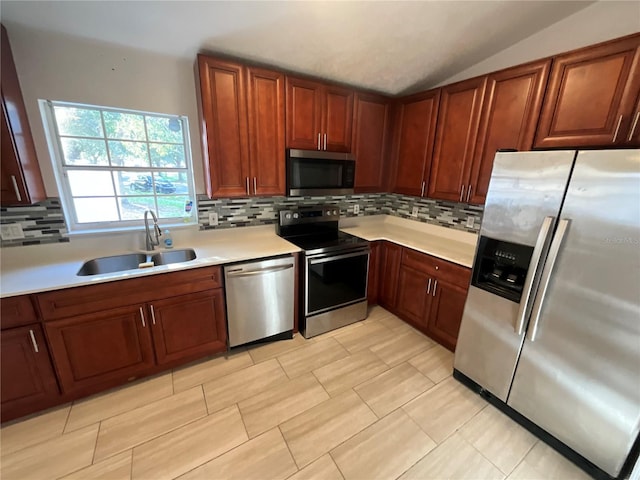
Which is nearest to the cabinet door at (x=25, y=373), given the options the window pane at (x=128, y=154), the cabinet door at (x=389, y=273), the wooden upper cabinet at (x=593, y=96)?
the window pane at (x=128, y=154)

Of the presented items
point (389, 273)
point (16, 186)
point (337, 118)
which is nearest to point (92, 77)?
point (16, 186)

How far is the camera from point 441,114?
2.45 metres

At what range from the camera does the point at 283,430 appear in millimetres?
1645

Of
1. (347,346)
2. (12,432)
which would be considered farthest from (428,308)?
(12,432)

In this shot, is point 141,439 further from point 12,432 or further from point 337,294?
point 337,294

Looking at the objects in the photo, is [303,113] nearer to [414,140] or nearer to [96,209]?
[414,140]

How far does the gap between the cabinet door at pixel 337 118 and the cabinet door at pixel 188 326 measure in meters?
1.71

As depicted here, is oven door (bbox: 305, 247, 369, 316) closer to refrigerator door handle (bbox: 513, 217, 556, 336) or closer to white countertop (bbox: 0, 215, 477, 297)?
white countertop (bbox: 0, 215, 477, 297)

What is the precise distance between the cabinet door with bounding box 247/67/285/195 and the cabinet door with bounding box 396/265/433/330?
1.52 meters

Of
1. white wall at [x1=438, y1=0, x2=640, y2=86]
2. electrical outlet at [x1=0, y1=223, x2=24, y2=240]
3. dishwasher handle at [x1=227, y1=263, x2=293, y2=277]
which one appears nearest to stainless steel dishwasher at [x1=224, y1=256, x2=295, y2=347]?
dishwasher handle at [x1=227, y1=263, x2=293, y2=277]

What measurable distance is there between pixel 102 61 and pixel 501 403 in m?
3.66

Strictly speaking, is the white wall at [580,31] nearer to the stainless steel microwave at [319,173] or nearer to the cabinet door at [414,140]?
the cabinet door at [414,140]

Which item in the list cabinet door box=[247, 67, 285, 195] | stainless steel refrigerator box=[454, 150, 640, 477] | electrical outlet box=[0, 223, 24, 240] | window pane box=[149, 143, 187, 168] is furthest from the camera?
window pane box=[149, 143, 187, 168]

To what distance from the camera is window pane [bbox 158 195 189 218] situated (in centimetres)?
236
